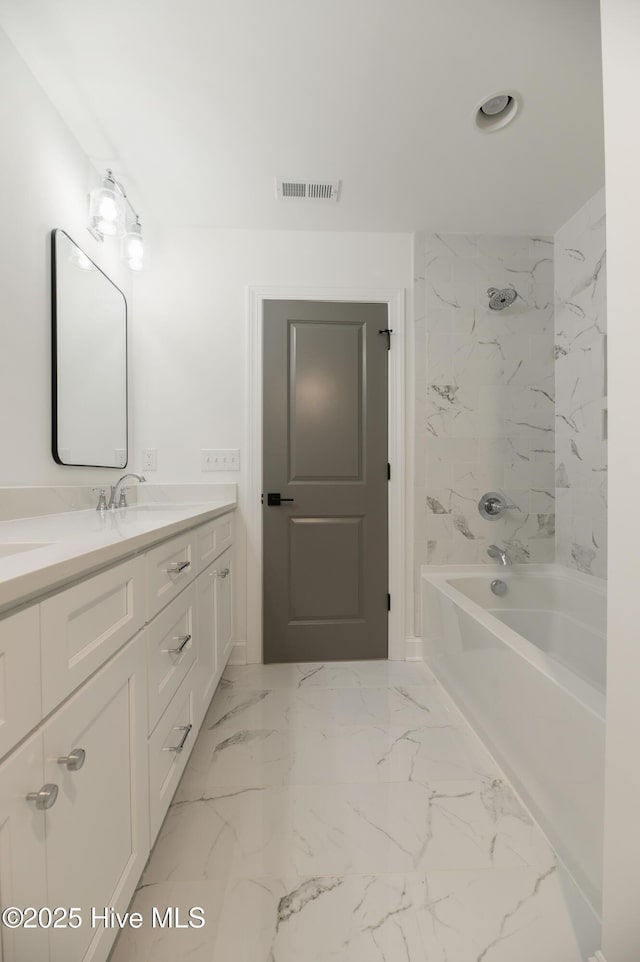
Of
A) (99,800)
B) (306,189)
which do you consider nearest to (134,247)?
(306,189)

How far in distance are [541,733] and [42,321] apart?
6.84 ft

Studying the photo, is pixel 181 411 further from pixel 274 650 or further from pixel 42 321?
pixel 274 650

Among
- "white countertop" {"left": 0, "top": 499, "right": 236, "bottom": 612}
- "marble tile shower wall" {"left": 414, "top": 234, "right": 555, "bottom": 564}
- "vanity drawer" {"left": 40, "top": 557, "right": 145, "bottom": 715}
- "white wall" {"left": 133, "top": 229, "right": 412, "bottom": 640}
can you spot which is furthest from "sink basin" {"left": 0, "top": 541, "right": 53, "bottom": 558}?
"marble tile shower wall" {"left": 414, "top": 234, "right": 555, "bottom": 564}

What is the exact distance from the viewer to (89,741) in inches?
26.9

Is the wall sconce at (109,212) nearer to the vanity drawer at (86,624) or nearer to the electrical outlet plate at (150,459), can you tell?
the electrical outlet plate at (150,459)

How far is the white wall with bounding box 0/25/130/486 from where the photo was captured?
1269 mm

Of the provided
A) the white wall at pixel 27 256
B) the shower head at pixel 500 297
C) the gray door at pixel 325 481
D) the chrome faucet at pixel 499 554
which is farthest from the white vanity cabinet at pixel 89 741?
the shower head at pixel 500 297

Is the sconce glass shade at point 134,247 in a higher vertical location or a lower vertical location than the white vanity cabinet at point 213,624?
higher

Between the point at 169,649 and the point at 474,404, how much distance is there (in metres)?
1.96

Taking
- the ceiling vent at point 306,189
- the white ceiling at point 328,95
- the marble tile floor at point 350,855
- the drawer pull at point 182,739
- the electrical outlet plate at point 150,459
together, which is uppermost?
the white ceiling at point 328,95

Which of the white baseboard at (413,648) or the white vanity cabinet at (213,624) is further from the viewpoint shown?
the white baseboard at (413,648)

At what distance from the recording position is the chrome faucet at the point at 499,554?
218 centimetres

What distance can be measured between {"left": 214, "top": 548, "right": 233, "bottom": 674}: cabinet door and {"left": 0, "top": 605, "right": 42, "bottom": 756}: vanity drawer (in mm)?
1191

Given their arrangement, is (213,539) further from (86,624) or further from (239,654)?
(86,624)
